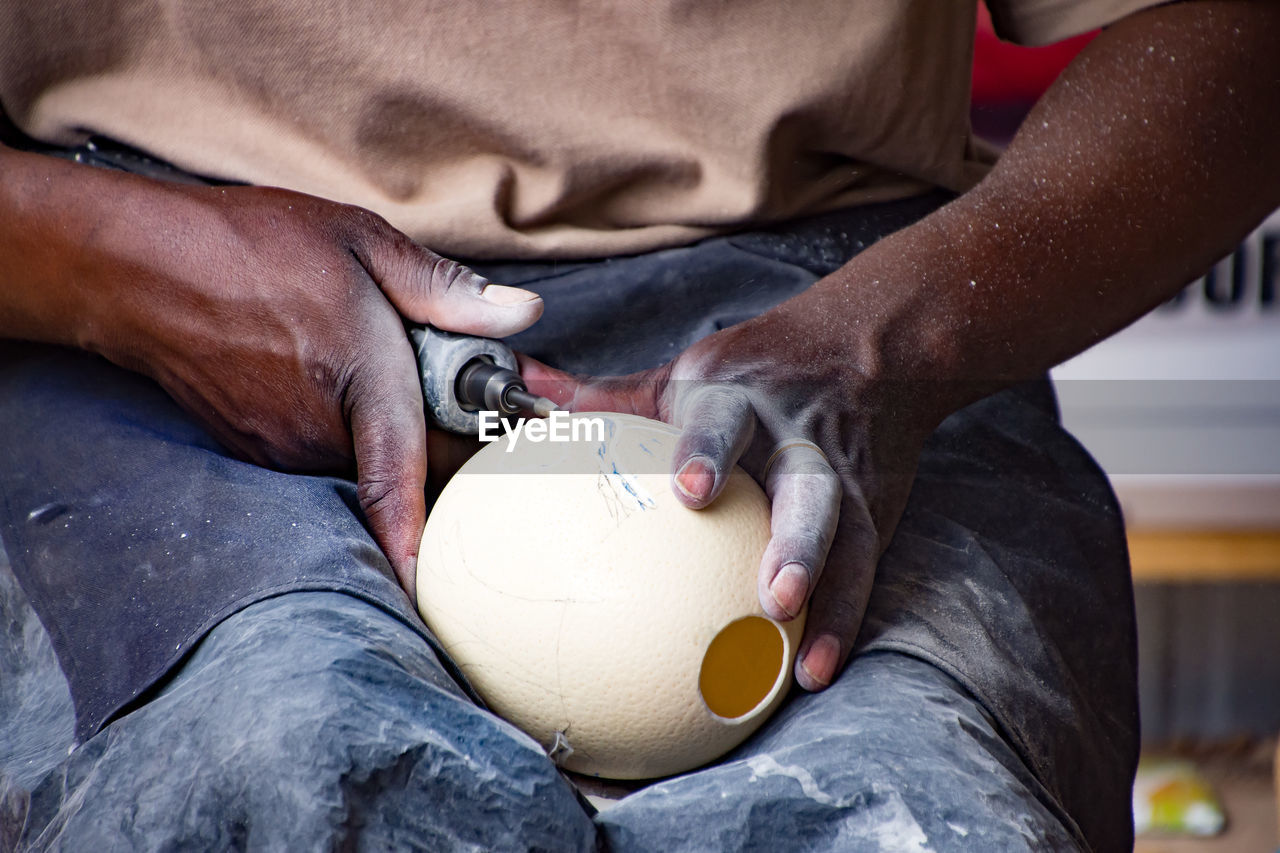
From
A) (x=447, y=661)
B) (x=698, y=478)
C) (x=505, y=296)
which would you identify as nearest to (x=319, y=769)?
(x=447, y=661)

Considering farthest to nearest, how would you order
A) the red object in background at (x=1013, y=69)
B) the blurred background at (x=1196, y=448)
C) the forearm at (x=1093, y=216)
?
the blurred background at (x=1196, y=448) < the red object in background at (x=1013, y=69) < the forearm at (x=1093, y=216)

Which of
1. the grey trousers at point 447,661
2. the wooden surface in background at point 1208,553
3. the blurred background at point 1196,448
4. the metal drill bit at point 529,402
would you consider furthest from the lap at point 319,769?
the wooden surface in background at point 1208,553

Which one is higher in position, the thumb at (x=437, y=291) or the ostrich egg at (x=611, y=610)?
the thumb at (x=437, y=291)

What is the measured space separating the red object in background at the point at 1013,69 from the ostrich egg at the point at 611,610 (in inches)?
65.6

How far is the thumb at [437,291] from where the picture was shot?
2.44 ft

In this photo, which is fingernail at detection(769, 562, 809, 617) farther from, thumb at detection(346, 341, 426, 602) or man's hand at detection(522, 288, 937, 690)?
thumb at detection(346, 341, 426, 602)

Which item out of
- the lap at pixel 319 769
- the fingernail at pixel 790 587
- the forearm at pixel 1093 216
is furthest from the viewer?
the forearm at pixel 1093 216

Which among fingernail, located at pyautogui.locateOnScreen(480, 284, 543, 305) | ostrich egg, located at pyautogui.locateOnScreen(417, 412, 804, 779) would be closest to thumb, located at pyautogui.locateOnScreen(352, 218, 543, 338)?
fingernail, located at pyautogui.locateOnScreen(480, 284, 543, 305)

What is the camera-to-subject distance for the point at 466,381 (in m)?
0.74

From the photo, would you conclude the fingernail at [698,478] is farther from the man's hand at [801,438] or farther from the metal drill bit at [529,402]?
the metal drill bit at [529,402]

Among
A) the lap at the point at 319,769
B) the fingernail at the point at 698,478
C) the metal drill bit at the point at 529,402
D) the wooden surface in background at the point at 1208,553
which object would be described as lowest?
the wooden surface in background at the point at 1208,553

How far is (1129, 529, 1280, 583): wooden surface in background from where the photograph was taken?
89.1 inches

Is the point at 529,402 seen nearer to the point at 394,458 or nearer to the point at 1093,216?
the point at 394,458

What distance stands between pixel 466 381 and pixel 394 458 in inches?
3.0
